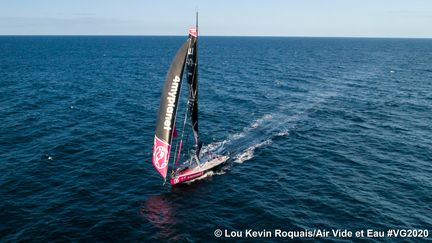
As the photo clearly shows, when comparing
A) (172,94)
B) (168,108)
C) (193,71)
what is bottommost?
(168,108)

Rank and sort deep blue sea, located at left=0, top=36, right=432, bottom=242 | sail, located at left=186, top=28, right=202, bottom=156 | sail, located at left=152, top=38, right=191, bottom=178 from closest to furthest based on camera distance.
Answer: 1. deep blue sea, located at left=0, top=36, right=432, bottom=242
2. sail, located at left=152, top=38, right=191, bottom=178
3. sail, located at left=186, top=28, right=202, bottom=156

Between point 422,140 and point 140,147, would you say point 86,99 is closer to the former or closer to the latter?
point 140,147

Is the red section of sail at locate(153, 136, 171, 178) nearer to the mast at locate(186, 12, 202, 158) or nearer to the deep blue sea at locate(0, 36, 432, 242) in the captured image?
the deep blue sea at locate(0, 36, 432, 242)

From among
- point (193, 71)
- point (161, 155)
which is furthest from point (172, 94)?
point (161, 155)

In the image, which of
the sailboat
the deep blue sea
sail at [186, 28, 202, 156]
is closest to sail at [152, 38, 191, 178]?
the sailboat

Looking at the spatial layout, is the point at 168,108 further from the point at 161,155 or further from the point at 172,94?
the point at 161,155

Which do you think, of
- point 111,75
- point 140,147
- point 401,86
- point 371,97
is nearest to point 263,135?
point 140,147

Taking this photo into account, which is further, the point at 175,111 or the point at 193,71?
the point at 193,71

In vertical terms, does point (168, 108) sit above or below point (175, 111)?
above
